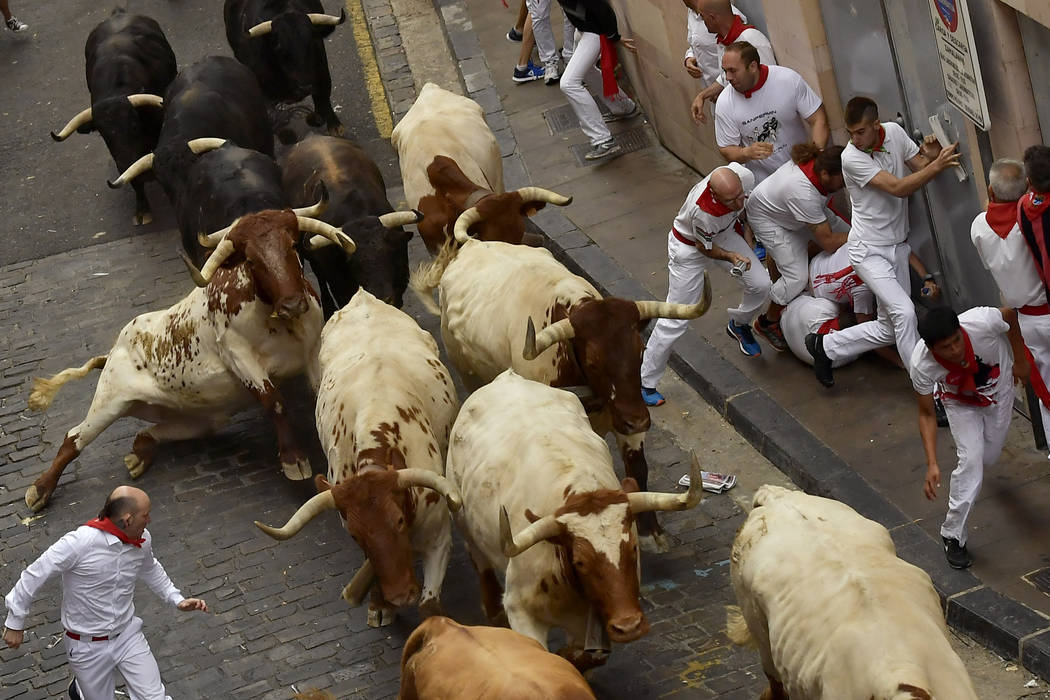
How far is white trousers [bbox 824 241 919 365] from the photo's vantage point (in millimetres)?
9961

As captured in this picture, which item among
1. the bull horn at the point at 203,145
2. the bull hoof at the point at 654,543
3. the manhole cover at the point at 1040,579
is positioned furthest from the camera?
the bull horn at the point at 203,145

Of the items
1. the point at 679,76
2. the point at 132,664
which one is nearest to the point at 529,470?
the point at 132,664

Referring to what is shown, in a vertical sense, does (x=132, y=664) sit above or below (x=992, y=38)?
below

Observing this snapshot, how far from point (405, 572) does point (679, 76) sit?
6.98 metres

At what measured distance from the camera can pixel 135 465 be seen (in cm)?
1166

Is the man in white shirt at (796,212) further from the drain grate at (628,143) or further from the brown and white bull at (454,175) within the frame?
the drain grate at (628,143)

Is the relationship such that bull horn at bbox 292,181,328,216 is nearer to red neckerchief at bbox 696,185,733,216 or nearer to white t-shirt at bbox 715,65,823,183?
red neckerchief at bbox 696,185,733,216

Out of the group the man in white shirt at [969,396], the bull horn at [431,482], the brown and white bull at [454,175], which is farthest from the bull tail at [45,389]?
the man in white shirt at [969,396]

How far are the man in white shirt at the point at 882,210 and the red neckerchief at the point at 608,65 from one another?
508 cm

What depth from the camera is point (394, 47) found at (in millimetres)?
18547

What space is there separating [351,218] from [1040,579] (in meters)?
6.19

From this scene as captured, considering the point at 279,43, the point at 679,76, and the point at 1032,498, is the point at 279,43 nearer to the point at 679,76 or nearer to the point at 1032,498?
the point at 679,76

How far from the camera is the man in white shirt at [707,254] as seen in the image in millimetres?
10477

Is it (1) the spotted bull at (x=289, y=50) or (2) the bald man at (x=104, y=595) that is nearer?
(2) the bald man at (x=104, y=595)
